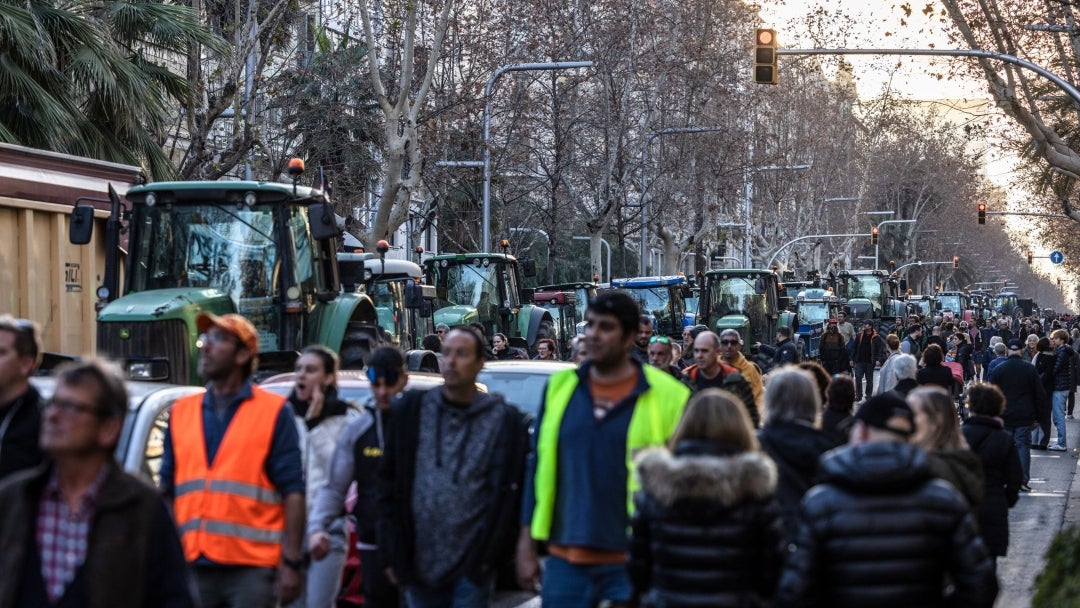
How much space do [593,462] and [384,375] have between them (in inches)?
56.7

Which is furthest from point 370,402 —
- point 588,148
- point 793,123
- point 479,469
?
point 793,123

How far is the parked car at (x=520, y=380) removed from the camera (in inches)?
465

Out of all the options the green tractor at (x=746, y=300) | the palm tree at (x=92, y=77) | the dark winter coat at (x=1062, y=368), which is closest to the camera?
the palm tree at (x=92, y=77)

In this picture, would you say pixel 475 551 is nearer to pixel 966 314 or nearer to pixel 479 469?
pixel 479 469

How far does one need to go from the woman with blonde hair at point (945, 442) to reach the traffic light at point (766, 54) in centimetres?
1400

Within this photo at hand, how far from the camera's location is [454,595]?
20.9 feet

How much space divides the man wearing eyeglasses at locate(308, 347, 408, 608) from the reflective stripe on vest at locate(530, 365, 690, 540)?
0.89m

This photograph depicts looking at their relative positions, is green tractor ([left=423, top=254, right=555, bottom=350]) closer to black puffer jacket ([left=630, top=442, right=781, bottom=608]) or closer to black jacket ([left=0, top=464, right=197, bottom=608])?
black puffer jacket ([left=630, top=442, right=781, bottom=608])

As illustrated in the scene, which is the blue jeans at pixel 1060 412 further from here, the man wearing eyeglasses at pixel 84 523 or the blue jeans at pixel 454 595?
the man wearing eyeglasses at pixel 84 523

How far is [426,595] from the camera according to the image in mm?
6379

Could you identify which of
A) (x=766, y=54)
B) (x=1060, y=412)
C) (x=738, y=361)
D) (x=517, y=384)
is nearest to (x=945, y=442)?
(x=517, y=384)

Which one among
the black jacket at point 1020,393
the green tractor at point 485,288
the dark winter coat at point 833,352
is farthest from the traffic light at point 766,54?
the dark winter coat at point 833,352

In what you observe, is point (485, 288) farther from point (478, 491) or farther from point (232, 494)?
point (232, 494)

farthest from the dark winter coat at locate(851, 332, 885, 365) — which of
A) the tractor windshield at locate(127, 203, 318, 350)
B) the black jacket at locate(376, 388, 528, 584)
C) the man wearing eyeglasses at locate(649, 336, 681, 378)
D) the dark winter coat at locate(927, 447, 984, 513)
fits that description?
the black jacket at locate(376, 388, 528, 584)
